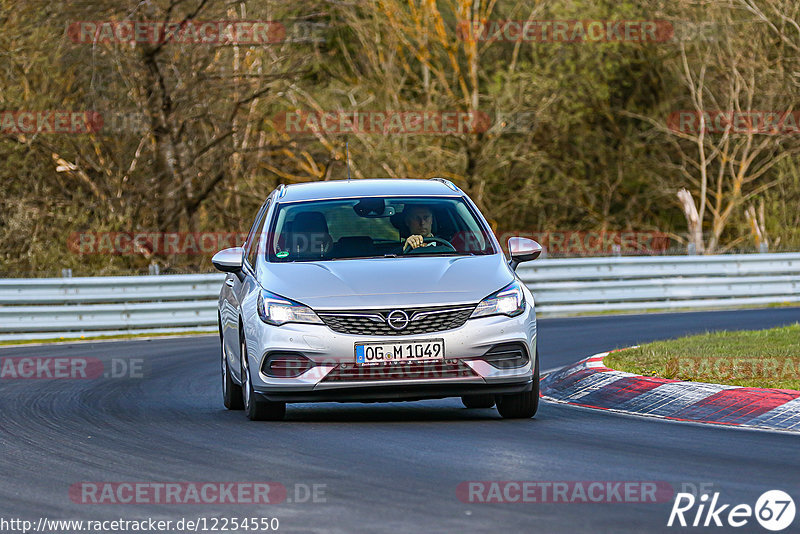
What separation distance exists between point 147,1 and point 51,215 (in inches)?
172

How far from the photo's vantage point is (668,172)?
125ft

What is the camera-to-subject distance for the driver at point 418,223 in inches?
422

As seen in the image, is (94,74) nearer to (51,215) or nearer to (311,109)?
(51,215)

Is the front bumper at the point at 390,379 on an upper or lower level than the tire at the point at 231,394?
upper

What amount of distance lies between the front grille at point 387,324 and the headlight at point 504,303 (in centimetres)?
15

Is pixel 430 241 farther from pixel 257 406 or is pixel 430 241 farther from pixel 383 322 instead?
pixel 257 406

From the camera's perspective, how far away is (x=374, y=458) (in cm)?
814

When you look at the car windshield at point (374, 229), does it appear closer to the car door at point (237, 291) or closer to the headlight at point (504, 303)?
the car door at point (237, 291)

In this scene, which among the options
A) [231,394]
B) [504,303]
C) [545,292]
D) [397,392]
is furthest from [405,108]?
[397,392]

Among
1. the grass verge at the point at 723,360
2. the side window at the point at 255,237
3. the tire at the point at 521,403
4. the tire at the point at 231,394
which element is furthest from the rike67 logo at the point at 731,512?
the tire at the point at 231,394

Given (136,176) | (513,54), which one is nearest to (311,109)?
(513,54)

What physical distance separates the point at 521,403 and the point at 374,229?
1946 millimetres

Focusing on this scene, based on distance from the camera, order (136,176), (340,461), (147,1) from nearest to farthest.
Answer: (340,461) → (147,1) → (136,176)

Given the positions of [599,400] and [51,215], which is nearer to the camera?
[599,400]
